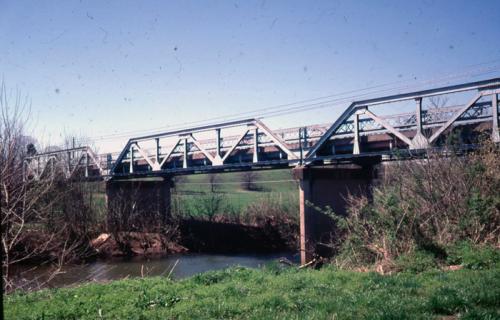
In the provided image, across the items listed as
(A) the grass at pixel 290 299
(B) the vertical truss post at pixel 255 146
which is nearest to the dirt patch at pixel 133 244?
(B) the vertical truss post at pixel 255 146

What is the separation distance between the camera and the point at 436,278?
7.78 meters

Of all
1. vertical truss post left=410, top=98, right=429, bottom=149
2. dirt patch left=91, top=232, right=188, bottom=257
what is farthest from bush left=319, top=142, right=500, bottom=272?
dirt patch left=91, top=232, right=188, bottom=257

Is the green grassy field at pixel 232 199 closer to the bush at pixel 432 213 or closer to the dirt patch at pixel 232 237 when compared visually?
the dirt patch at pixel 232 237

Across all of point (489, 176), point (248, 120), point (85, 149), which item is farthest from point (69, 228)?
point (489, 176)

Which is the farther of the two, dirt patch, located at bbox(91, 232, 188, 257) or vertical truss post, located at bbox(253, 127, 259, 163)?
dirt patch, located at bbox(91, 232, 188, 257)

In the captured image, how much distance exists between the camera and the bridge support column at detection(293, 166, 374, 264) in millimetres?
23172

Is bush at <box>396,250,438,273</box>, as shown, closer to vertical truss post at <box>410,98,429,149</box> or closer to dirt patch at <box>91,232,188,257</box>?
vertical truss post at <box>410,98,429,149</box>

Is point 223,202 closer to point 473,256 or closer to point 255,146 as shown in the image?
point 255,146

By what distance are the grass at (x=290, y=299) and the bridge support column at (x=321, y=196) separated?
13.2m

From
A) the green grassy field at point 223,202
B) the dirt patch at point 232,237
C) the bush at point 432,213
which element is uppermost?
the bush at point 432,213

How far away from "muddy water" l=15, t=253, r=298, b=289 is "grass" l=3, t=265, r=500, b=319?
36.4 ft

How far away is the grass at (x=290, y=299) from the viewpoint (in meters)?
5.74

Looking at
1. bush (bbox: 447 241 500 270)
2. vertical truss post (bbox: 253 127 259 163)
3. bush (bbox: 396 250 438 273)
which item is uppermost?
vertical truss post (bbox: 253 127 259 163)

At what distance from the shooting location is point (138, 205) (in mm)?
33844
